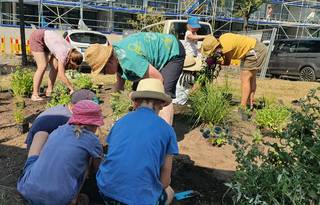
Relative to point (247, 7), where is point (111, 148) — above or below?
below

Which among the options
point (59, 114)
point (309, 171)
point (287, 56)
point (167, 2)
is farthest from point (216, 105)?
point (167, 2)

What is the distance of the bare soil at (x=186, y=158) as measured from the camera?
3605 mm

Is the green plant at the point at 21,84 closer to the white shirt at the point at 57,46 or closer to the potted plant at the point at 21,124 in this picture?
the white shirt at the point at 57,46

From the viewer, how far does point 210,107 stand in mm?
5402

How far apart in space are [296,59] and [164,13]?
12773 millimetres

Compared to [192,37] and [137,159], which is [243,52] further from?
[137,159]

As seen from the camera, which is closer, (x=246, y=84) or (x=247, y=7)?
(x=246, y=84)

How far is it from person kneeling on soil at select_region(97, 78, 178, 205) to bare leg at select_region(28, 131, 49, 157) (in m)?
0.78

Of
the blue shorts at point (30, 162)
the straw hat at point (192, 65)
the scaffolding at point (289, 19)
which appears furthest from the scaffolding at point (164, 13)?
the blue shorts at point (30, 162)

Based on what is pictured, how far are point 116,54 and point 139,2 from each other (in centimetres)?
2618

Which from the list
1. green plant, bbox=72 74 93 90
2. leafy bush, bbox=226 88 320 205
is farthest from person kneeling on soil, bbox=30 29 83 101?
leafy bush, bbox=226 88 320 205

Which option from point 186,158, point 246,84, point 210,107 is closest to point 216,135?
point 210,107

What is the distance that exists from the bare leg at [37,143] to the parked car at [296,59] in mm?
11845

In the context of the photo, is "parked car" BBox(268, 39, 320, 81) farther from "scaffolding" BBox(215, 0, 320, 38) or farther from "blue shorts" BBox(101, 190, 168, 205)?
"scaffolding" BBox(215, 0, 320, 38)
